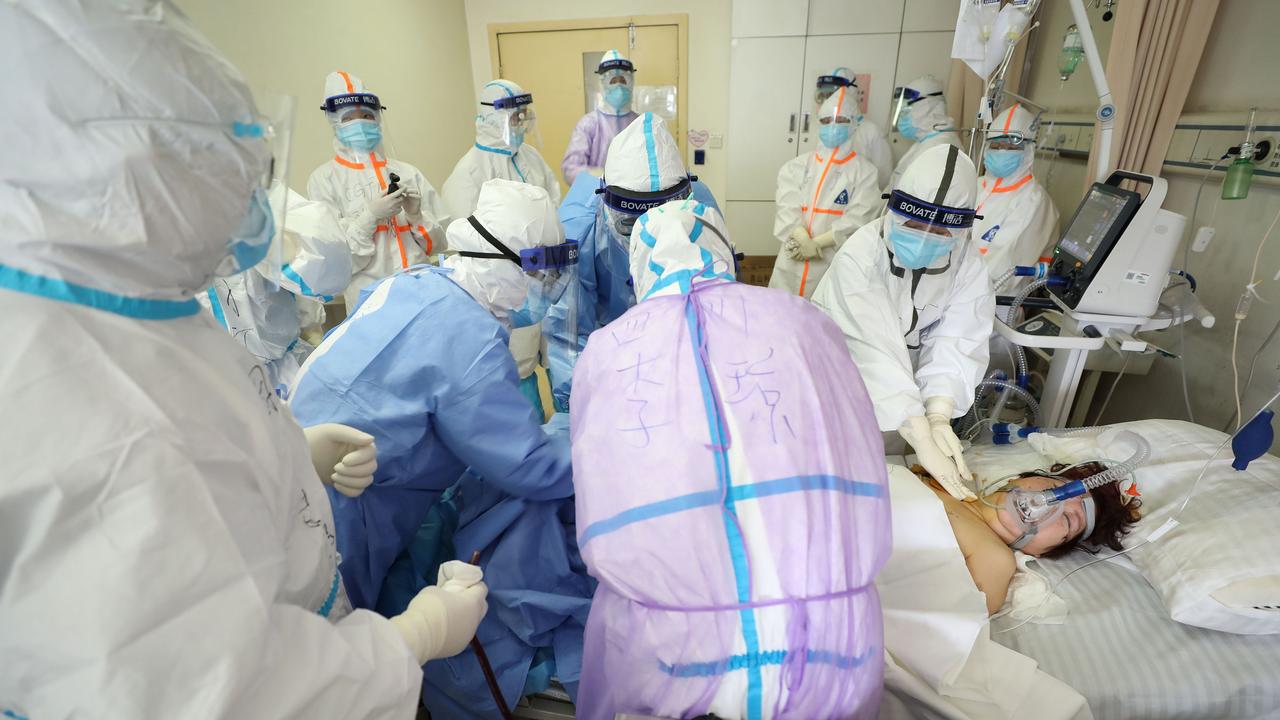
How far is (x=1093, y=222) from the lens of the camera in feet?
5.49

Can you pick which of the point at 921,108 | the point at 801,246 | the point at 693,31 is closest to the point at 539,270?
the point at 801,246

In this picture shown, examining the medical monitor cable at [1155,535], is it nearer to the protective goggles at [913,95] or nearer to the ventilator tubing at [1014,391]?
the ventilator tubing at [1014,391]

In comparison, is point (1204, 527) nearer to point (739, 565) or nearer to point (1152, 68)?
point (739, 565)

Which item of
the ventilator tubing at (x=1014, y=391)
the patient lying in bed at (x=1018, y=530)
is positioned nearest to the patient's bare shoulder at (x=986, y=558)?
the patient lying in bed at (x=1018, y=530)

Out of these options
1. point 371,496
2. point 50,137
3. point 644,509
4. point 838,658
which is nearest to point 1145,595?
point 838,658

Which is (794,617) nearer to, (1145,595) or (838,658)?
(838,658)

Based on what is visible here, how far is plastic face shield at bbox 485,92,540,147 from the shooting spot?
304 centimetres

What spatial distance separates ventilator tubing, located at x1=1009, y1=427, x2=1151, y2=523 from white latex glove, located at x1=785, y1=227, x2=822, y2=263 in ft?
5.79

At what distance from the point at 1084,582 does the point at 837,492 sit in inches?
43.4

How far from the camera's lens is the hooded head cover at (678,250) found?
4.07 ft

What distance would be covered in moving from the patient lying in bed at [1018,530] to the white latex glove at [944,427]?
0.10 m

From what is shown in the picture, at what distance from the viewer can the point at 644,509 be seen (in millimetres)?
856

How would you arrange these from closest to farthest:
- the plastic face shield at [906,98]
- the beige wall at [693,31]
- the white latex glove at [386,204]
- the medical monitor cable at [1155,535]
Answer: the medical monitor cable at [1155,535] → the white latex glove at [386,204] → the plastic face shield at [906,98] → the beige wall at [693,31]

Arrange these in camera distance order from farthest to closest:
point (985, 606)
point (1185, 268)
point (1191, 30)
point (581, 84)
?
point (581, 84)
point (1185, 268)
point (1191, 30)
point (985, 606)
